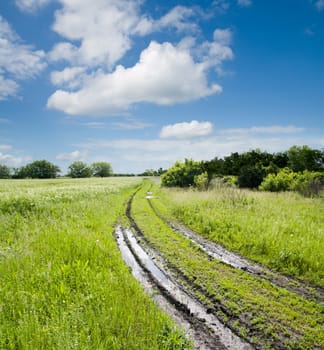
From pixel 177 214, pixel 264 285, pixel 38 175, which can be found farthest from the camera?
pixel 38 175

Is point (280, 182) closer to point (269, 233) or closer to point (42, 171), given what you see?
point (269, 233)

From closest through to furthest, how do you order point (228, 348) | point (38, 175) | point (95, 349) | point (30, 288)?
1. point (95, 349)
2. point (228, 348)
3. point (30, 288)
4. point (38, 175)

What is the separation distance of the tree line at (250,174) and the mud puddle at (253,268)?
15.2m

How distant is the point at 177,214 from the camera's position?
1304cm

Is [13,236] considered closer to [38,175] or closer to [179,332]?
[179,332]

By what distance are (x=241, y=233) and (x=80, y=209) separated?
938 cm

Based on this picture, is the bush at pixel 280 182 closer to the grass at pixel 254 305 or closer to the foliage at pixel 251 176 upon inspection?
the foliage at pixel 251 176

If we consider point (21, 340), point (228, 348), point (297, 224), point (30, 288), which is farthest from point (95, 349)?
point (297, 224)

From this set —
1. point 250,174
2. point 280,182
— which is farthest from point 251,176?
point 280,182

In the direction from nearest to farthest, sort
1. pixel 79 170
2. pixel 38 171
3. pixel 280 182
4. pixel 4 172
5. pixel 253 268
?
pixel 253 268 < pixel 280 182 < pixel 4 172 < pixel 38 171 < pixel 79 170

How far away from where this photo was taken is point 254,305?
4168mm

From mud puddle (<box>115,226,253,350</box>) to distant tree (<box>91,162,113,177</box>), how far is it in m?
119

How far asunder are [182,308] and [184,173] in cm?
2749

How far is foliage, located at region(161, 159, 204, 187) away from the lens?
31.3 metres
